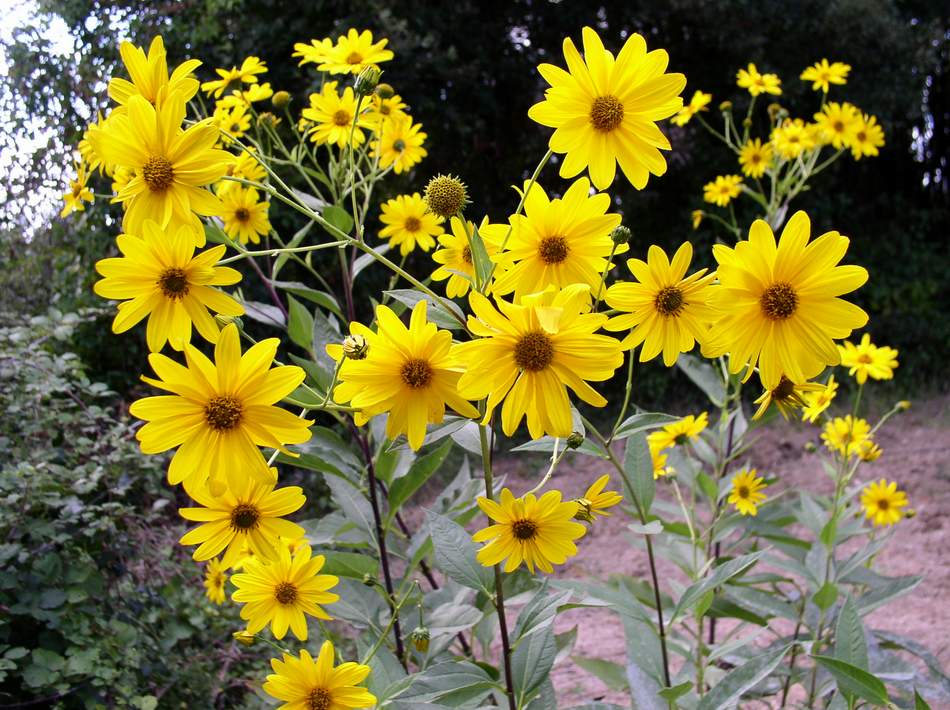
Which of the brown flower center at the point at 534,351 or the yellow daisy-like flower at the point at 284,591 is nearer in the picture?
the brown flower center at the point at 534,351

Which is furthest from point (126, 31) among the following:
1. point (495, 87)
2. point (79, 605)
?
point (79, 605)

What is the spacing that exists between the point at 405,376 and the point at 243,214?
0.87 metres

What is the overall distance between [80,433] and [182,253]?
2017 mm

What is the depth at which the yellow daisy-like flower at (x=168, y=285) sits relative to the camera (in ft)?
2.80

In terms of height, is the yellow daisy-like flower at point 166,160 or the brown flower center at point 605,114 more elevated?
the brown flower center at point 605,114

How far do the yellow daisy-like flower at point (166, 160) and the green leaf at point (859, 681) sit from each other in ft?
3.46

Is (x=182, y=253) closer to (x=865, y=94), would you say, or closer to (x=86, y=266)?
(x=86, y=266)

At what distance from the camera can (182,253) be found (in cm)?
86

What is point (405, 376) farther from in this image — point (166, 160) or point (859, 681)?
point (859, 681)

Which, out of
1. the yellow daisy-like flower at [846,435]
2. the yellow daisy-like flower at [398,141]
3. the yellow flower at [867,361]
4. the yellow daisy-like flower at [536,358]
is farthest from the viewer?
the yellow flower at [867,361]

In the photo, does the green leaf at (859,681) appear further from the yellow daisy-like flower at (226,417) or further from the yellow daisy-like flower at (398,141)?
the yellow daisy-like flower at (398,141)

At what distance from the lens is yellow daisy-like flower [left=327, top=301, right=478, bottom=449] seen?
85 centimetres

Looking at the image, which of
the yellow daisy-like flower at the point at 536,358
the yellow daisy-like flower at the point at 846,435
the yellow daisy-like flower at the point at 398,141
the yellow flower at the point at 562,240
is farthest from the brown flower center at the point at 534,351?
the yellow daisy-like flower at the point at 846,435

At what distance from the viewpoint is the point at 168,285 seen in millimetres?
878
